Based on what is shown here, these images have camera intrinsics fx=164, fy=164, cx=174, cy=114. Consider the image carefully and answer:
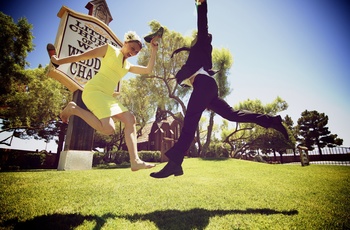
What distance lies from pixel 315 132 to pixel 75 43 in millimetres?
55167

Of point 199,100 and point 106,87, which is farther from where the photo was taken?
point 199,100

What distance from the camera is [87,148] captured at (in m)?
8.59

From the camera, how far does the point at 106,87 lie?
2.81 metres

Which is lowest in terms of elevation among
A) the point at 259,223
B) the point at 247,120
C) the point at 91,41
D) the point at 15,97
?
the point at 259,223

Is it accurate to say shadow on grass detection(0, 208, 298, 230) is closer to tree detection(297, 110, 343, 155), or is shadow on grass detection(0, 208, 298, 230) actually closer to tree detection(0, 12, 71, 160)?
tree detection(0, 12, 71, 160)

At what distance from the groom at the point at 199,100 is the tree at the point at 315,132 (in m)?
51.6

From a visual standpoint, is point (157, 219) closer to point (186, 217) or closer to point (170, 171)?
point (186, 217)

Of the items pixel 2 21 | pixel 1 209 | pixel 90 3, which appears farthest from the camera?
pixel 2 21

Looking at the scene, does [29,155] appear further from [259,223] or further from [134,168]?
[259,223]

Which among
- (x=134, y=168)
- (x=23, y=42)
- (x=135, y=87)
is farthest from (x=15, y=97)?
(x=134, y=168)

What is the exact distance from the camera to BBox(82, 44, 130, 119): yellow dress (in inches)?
104

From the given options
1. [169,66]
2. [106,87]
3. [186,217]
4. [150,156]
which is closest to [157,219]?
[186,217]

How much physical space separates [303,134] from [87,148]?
177 ft

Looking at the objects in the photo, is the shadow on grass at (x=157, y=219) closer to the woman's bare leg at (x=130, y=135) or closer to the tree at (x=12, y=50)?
the woman's bare leg at (x=130, y=135)
